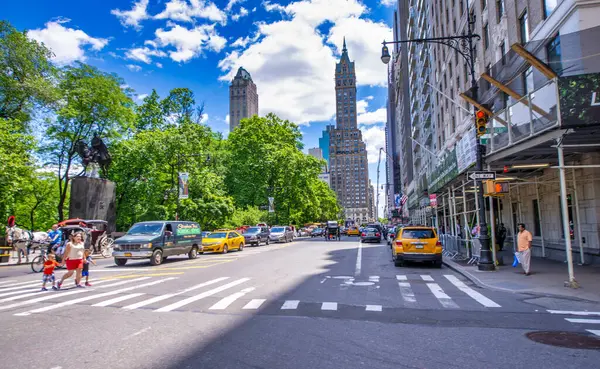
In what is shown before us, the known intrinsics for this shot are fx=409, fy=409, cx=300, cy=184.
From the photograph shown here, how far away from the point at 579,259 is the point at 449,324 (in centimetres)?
1162

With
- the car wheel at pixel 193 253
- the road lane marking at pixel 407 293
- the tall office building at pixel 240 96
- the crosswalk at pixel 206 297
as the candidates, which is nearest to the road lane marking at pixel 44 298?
the crosswalk at pixel 206 297

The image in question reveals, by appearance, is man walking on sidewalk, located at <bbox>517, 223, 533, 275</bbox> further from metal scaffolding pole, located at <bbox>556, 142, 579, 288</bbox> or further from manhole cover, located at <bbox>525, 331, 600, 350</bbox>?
manhole cover, located at <bbox>525, 331, 600, 350</bbox>

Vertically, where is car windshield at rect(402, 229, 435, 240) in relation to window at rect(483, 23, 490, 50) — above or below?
below

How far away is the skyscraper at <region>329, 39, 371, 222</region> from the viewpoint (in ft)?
579

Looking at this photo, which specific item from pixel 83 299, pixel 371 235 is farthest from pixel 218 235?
pixel 83 299

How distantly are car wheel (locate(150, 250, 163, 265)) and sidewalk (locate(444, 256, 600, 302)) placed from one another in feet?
42.4

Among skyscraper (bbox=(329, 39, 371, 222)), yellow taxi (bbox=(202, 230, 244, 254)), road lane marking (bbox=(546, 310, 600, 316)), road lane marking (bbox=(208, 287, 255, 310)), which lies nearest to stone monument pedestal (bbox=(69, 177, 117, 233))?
yellow taxi (bbox=(202, 230, 244, 254))

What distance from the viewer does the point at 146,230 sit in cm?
1939

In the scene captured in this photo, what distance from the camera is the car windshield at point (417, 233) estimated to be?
1700cm

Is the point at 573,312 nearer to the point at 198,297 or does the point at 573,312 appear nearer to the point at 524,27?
the point at 198,297

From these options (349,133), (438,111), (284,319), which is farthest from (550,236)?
(349,133)

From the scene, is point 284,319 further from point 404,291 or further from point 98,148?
point 98,148

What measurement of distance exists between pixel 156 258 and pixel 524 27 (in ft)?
69.6

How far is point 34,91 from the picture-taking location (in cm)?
3372
